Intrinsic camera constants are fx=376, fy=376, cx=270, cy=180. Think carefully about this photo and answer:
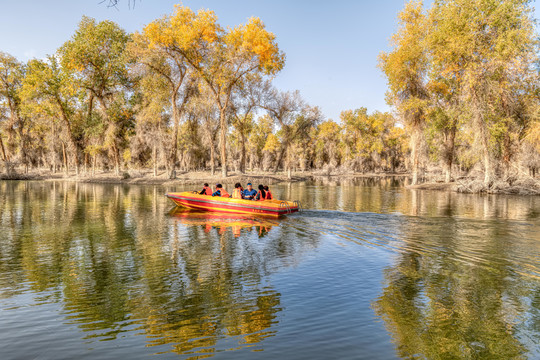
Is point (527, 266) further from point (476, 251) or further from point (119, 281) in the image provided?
point (119, 281)

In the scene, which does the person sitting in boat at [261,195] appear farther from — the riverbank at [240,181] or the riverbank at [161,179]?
the riverbank at [161,179]

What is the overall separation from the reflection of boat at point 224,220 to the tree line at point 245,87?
77.4ft

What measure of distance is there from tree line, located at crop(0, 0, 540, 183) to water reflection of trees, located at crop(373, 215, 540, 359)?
79.8 feet

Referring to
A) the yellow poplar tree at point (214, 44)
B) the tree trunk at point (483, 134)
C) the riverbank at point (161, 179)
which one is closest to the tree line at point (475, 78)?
the tree trunk at point (483, 134)

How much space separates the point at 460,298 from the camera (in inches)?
315

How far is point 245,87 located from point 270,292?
151 feet

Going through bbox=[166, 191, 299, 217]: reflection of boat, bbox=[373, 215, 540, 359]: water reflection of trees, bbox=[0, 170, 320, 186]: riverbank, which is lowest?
bbox=[373, 215, 540, 359]: water reflection of trees

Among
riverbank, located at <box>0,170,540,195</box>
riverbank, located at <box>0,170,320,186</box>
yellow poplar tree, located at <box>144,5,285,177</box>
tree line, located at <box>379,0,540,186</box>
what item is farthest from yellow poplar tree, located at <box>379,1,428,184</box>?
riverbank, located at <box>0,170,320,186</box>

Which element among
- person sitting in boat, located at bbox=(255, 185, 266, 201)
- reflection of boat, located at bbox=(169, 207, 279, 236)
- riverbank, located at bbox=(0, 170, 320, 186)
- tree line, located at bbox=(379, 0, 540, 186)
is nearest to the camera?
reflection of boat, located at bbox=(169, 207, 279, 236)

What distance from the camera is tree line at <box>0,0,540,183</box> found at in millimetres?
32094

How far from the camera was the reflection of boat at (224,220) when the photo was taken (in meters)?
17.0

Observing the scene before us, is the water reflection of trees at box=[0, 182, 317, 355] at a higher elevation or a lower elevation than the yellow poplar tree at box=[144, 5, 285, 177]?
lower

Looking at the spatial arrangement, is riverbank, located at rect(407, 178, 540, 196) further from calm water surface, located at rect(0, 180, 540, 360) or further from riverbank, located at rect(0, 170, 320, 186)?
riverbank, located at rect(0, 170, 320, 186)

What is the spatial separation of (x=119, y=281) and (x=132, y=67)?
39.8 metres
